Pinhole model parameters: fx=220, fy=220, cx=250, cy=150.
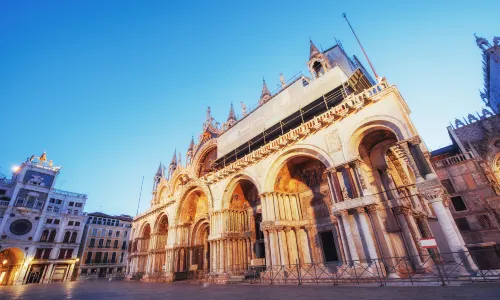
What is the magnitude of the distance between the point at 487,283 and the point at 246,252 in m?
14.1

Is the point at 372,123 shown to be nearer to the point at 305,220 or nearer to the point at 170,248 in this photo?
the point at 305,220

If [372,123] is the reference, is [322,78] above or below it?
above

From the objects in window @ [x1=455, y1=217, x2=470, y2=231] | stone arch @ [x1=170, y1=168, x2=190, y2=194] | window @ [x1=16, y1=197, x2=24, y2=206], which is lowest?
window @ [x1=455, y1=217, x2=470, y2=231]

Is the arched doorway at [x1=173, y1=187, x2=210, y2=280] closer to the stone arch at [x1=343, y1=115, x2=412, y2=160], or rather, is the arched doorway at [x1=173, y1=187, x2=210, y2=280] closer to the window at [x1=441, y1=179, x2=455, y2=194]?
the stone arch at [x1=343, y1=115, x2=412, y2=160]

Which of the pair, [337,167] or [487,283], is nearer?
[487,283]

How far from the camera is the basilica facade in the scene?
10391 mm

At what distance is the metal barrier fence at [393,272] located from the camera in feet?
24.3

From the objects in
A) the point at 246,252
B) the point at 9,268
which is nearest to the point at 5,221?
the point at 9,268

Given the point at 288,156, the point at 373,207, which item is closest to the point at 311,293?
the point at 373,207

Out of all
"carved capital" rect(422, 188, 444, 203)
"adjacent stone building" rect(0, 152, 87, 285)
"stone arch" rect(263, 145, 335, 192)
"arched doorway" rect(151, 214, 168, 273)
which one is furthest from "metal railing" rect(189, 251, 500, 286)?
"adjacent stone building" rect(0, 152, 87, 285)

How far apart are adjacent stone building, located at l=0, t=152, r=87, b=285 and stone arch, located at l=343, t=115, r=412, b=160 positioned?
48779 mm

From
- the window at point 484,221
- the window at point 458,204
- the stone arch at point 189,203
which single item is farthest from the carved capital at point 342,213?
the window at point 484,221

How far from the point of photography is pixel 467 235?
2086cm

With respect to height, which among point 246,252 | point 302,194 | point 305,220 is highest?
point 302,194
